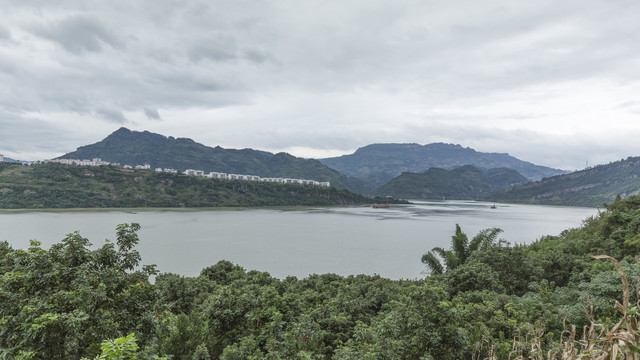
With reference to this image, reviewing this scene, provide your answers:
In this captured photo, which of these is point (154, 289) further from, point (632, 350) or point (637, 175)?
point (637, 175)

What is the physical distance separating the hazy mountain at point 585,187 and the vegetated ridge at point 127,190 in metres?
87.3

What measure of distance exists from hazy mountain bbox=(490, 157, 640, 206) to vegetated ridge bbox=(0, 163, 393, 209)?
3438 inches

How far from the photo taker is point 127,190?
91500 millimetres

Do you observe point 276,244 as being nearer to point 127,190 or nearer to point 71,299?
point 71,299

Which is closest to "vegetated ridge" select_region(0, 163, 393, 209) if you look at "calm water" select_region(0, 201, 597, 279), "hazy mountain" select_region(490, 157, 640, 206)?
"calm water" select_region(0, 201, 597, 279)

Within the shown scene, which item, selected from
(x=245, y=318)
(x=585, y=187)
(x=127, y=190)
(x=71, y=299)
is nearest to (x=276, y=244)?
(x=245, y=318)

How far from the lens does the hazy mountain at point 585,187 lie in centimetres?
12384

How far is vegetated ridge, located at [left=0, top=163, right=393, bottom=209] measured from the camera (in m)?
77.5

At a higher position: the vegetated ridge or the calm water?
the vegetated ridge

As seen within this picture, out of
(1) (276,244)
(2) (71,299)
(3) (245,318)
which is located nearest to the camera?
(2) (71,299)

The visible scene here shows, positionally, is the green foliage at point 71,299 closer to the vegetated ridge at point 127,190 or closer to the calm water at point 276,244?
the calm water at point 276,244

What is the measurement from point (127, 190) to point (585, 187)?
164965mm

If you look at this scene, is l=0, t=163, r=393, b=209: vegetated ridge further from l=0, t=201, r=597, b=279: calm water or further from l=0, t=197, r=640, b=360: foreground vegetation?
l=0, t=197, r=640, b=360: foreground vegetation

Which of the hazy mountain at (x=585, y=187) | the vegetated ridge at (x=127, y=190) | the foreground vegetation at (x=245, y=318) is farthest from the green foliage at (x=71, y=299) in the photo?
the hazy mountain at (x=585, y=187)
